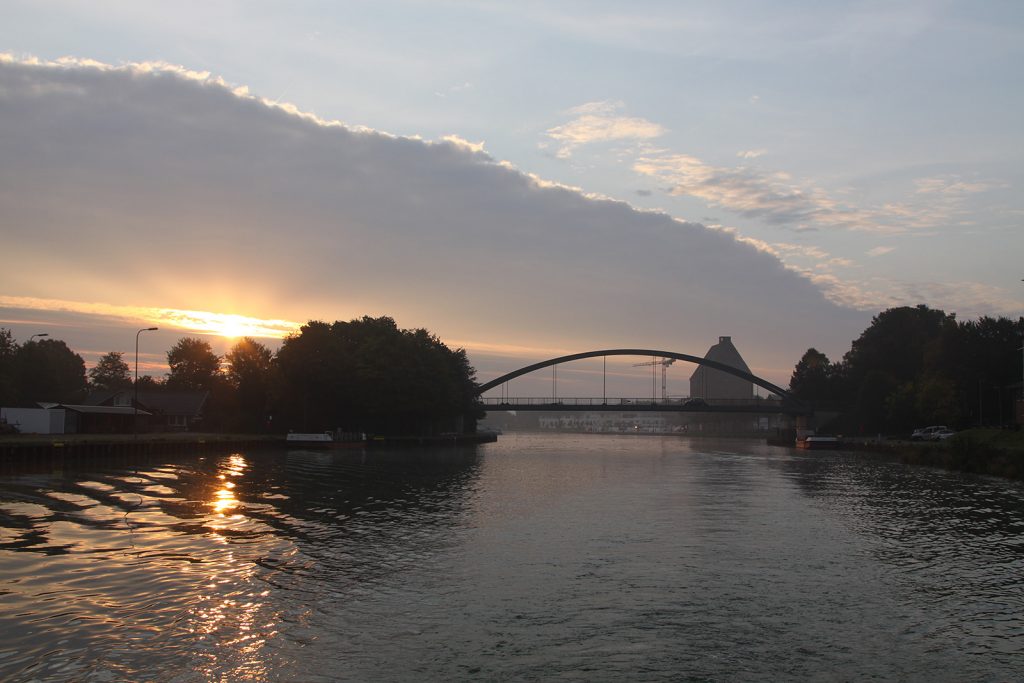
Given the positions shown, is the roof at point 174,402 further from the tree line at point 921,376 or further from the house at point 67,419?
the tree line at point 921,376

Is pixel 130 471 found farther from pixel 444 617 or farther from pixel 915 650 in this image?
pixel 915 650

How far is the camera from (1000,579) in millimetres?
24141

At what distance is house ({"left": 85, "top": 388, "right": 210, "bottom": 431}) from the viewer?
433 feet

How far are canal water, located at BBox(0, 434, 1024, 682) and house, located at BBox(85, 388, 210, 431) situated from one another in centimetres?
9333

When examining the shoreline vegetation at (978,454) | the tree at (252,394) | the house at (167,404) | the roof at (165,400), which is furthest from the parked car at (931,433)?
the roof at (165,400)

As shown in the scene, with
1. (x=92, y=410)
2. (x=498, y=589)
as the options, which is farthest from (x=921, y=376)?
(x=498, y=589)

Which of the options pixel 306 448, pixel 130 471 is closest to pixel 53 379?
pixel 306 448

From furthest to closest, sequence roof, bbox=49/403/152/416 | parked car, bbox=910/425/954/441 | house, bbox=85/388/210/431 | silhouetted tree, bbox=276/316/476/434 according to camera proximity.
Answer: house, bbox=85/388/210/431 → silhouetted tree, bbox=276/316/476/434 → parked car, bbox=910/425/954/441 → roof, bbox=49/403/152/416

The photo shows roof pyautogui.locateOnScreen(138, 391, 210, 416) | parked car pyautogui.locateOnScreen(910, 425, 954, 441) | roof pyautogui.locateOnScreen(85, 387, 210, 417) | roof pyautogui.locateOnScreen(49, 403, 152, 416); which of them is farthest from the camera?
Answer: roof pyautogui.locateOnScreen(138, 391, 210, 416)

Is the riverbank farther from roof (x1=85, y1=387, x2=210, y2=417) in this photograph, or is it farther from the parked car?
roof (x1=85, y1=387, x2=210, y2=417)

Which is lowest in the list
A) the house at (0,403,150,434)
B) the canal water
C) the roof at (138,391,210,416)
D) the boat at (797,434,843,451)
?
the boat at (797,434,843,451)

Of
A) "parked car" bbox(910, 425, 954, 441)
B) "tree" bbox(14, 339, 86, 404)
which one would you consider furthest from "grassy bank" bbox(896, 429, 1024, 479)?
"tree" bbox(14, 339, 86, 404)

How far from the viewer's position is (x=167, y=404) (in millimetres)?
136625

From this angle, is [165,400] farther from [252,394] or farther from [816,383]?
[816,383]
